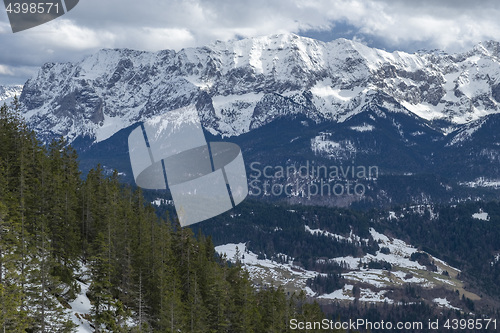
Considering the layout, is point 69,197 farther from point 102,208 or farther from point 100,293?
point 100,293

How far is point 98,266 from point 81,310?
4950 mm

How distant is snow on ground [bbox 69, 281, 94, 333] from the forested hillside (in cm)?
80

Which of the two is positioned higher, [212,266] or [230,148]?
[230,148]

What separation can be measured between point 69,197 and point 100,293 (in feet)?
80.9

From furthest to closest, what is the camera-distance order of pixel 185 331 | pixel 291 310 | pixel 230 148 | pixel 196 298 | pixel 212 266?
1. pixel 291 310
2. pixel 212 266
3. pixel 196 298
4. pixel 185 331
5. pixel 230 148

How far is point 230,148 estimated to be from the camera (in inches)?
1597

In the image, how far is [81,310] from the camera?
6100cm

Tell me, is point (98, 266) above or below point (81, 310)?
above

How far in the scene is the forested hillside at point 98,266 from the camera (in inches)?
2085

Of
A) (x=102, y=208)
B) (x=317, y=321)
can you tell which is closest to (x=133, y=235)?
(x=102, y=208)

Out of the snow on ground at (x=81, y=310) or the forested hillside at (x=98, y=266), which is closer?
the forested hillside at (x=98, y=266)

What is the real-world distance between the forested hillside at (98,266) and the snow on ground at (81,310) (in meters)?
0.80

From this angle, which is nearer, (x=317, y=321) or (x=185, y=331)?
(x=185, y=331)

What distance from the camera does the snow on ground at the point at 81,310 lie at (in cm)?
5756
